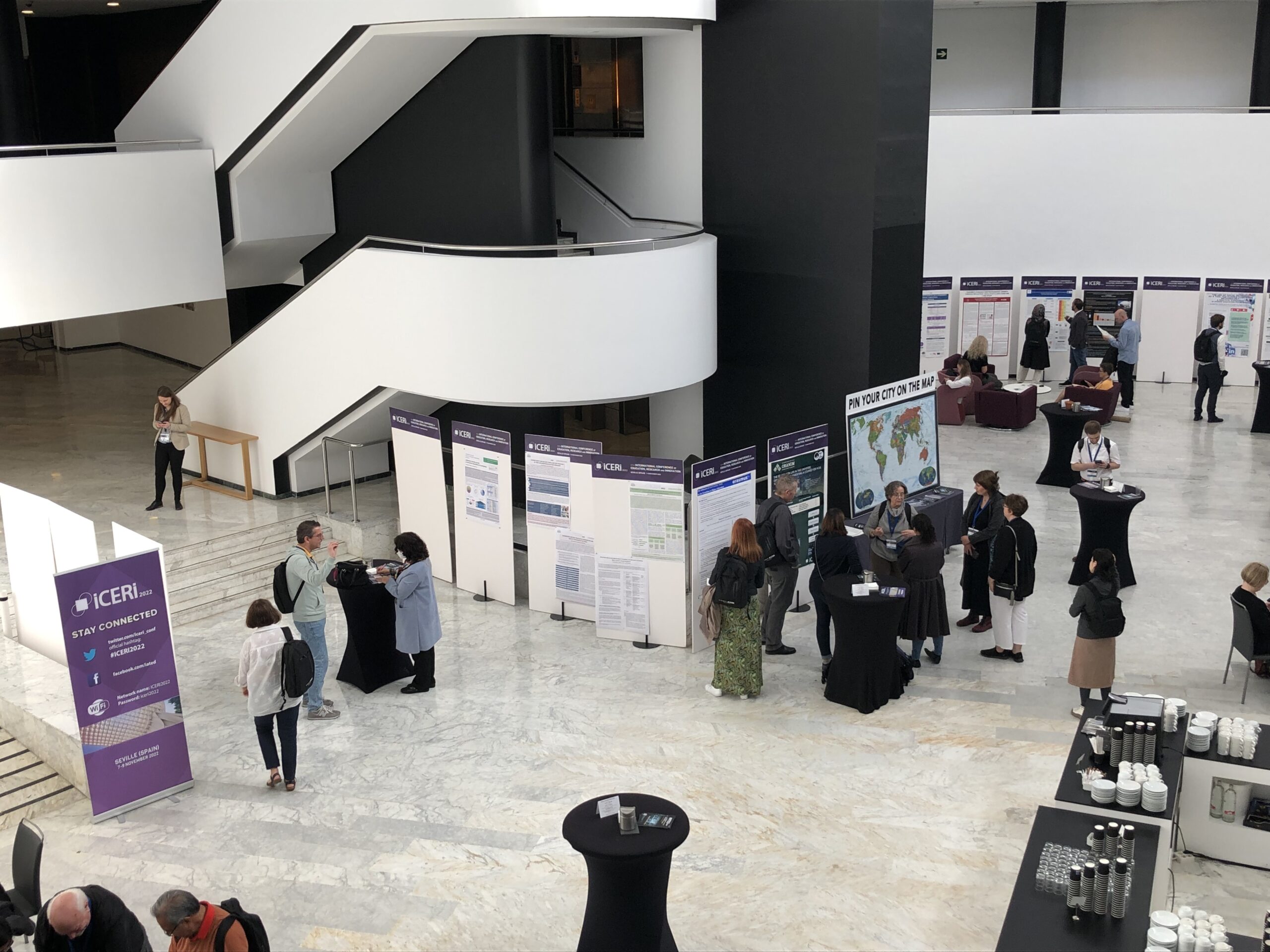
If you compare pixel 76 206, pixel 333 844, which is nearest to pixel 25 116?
pixel 76 206

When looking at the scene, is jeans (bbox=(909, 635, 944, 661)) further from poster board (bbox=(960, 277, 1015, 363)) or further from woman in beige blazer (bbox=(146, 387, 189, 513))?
poster board (bbox=(960, 277, 1015, 363))

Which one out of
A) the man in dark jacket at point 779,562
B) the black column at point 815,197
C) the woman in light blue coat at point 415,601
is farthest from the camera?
the black column at point 815,197

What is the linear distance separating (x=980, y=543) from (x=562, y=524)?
353cm

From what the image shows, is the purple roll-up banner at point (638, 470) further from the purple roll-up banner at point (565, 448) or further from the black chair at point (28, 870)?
the black chair at point (28, 870)

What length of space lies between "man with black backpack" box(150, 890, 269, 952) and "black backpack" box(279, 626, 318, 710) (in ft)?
7.86

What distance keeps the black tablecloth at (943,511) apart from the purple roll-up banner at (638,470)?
190 cm

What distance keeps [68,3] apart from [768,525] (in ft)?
43.5

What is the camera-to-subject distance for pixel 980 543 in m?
10.2

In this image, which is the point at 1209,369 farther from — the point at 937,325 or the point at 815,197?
the point at 815,197

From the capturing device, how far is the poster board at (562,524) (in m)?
10.6

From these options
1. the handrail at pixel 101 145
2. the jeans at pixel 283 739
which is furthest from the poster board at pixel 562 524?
the handrail at pixel 101 145

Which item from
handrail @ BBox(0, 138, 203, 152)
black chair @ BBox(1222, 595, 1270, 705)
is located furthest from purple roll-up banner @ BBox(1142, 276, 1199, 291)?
handrail @ BBox(0, 138, 203, 152)

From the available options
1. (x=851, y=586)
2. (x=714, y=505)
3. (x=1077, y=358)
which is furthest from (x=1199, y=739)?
(x=1077, y=358)

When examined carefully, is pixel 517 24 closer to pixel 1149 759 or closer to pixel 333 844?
pixel 333 844
